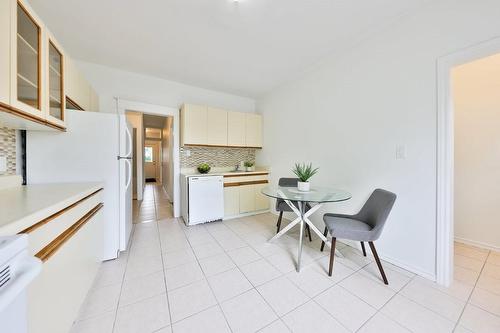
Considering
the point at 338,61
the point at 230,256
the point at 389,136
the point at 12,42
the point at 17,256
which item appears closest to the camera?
the point at 17,256

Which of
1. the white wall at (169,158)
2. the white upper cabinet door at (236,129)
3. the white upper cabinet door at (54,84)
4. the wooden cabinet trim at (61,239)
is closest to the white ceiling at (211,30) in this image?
the white upper cabinet door at (54,84)

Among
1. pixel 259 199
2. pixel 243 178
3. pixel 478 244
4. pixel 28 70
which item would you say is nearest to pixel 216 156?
pixel 243 178

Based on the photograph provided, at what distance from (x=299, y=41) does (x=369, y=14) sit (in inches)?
27.2

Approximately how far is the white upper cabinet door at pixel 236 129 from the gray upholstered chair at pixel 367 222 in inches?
88.1

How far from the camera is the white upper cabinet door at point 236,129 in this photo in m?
3.53

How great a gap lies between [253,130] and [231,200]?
1.53 m

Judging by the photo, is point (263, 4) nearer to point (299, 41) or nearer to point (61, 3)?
point (299, 41)

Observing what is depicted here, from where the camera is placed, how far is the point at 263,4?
164 centimetres

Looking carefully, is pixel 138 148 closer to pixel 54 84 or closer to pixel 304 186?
pixel 54 84

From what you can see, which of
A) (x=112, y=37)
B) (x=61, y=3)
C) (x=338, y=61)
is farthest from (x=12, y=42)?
(x=338, y=61)

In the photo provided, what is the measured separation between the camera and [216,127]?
11.1ft

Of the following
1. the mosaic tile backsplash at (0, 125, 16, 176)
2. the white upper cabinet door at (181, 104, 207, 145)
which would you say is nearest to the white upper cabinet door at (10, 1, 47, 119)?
the mosaic tile backsplash at (0, 125, 16, 176)

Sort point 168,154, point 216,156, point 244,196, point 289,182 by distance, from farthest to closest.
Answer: point 168,154, point 216,156, point 244,196, point 289,182

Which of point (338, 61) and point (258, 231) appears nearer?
point (338, 61)
